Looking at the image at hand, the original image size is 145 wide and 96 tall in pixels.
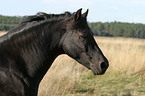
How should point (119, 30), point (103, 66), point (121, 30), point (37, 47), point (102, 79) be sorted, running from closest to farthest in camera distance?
point (37, 47), point (103, 66), point (102, 79), point (119, 30), point (121, 30)

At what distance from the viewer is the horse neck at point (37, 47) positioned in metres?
2.46

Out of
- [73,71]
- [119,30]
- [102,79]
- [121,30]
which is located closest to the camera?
[73,71]

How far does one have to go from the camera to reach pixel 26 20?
8.43ft

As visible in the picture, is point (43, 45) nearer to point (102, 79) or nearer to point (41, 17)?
point (41, 17)

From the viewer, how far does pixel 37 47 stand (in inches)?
99.3

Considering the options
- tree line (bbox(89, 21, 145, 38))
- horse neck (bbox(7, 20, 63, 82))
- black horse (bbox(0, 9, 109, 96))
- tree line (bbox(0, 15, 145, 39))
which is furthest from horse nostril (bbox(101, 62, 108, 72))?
tree line (bbox(89, 21, 145, 38))

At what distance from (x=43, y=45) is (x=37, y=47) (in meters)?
0.07

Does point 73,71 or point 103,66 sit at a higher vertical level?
point 103,66

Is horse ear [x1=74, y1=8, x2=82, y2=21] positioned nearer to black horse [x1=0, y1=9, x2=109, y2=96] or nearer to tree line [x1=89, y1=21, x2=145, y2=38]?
black horse [x1=0, y1=9, x2=109, y2=96]

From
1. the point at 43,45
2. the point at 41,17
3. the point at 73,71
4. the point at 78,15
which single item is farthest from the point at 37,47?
the point at 73,71

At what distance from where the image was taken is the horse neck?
2.46 m

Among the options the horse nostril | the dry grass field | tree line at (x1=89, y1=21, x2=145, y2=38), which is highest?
the horse nostril

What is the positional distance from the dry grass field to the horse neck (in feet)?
7.29

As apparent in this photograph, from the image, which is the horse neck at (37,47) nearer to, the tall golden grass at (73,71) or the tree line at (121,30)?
the tall golden grass at (73,71)
